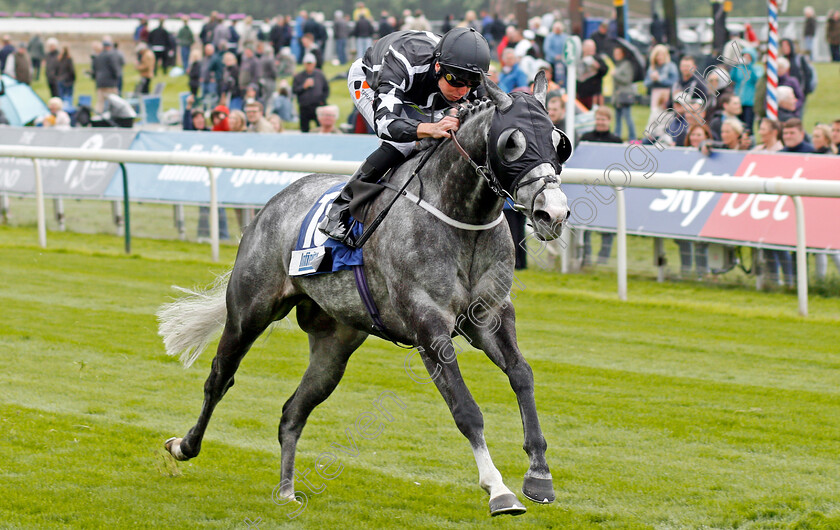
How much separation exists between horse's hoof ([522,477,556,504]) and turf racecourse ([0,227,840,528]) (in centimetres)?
82

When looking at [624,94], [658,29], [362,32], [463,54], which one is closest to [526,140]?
[463,54]

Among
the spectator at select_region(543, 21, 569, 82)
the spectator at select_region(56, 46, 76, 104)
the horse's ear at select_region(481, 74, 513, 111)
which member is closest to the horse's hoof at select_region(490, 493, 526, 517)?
the horse's ear at select_region(481, 74, 513, 111)

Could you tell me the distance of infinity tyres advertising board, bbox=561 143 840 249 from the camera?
28.4ft

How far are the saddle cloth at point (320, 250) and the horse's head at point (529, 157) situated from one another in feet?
2.80

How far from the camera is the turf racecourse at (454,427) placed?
4.52 m

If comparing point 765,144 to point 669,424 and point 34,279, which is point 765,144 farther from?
point 34,279

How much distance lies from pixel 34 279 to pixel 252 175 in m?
2.75

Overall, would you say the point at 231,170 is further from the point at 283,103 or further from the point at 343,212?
the point at 283,103

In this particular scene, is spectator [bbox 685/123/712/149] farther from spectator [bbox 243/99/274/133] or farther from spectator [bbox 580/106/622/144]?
spectator [bbox 243/99/274/133]

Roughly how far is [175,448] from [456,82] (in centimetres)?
217

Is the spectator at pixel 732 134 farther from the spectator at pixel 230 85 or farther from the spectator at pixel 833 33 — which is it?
the spectator at pixel 833 33

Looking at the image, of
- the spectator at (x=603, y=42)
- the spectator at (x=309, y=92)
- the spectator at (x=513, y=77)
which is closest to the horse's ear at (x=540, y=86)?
the spectator at (x=513, y=77)

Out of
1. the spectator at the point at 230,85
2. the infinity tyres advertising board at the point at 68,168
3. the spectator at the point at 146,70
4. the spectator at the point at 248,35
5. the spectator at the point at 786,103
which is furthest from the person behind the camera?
the spectator at the point at 248,35

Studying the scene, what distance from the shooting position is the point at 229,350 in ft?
16.5
